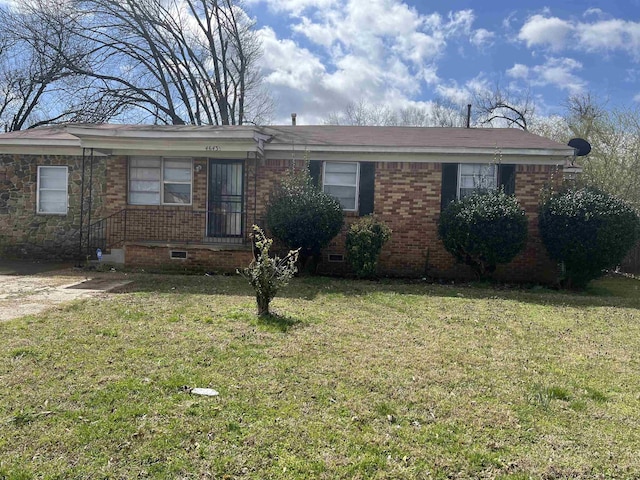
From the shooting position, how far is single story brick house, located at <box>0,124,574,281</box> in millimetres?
10055

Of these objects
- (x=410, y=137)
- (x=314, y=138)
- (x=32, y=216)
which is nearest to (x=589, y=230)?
(x=410, y=137)

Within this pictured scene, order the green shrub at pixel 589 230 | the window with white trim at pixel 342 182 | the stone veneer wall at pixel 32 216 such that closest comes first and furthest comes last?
the green shrub at pixel 589 230 < the window with white trim at pixel 342 182 < the stone veneer wall at pixel 32 216

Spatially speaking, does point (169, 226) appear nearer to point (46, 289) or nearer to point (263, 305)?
point (46, 289)

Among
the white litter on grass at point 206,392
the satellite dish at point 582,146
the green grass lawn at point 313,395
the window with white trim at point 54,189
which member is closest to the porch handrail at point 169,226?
the window with white trim at point 54,189

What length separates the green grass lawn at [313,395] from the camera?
100 inches

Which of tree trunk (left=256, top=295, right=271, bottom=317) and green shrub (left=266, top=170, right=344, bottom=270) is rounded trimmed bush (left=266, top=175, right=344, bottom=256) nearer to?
green shrub (left=266, top=170, right=344, bottom=270)

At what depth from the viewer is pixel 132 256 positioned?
9938 millimetres

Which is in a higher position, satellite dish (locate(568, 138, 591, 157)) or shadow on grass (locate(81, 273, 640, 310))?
satellite dish (locate(568, 138, 591, 157))

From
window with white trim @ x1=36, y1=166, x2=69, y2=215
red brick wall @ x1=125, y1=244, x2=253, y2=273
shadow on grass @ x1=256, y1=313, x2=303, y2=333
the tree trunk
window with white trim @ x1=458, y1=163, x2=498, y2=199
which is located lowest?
shadow on grass @ x1=256, y1=313, x2=303, y2=333

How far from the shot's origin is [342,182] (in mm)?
10867

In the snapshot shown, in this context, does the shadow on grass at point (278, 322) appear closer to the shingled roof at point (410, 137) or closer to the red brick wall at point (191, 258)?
the red brick wall at point (191, 258)

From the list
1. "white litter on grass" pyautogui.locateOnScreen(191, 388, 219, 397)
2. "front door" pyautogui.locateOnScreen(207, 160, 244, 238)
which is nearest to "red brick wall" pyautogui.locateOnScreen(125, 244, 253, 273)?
"front door" pyautogui.locateOnScreen(207, 160, 244, 238)

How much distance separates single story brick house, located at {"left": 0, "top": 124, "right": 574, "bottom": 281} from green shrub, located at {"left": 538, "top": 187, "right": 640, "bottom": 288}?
3.59 ft

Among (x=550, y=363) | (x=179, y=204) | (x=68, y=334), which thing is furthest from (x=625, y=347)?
(x=179, y=204)
